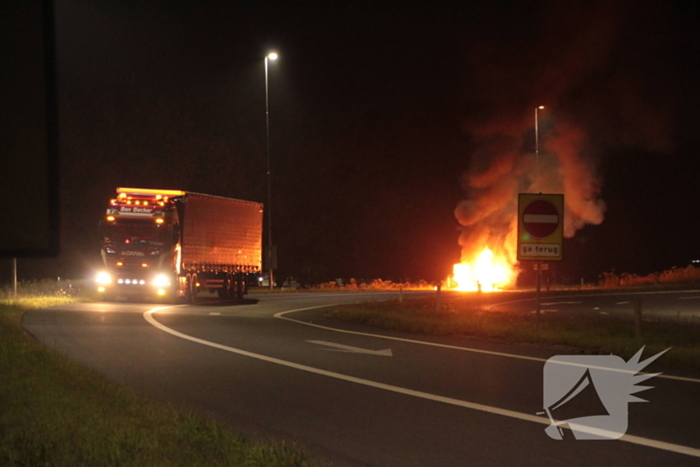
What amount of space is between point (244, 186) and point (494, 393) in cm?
4837

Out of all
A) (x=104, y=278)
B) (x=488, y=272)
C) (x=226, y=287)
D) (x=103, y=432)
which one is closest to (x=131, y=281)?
(x=104, y=278)

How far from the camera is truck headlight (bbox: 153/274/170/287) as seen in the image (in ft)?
97.0

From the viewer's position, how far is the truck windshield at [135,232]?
2961 cm

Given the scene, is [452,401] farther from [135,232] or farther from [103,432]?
[135,232]

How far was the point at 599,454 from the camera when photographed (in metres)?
7.12

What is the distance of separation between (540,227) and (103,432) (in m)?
13.0

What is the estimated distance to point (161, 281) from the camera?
97.1 ft

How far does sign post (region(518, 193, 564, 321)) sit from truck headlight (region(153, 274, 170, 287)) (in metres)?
15.4

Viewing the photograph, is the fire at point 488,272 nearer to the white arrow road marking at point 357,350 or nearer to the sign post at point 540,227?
the sign post at point 540,227

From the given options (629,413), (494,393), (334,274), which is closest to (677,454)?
(629,413)

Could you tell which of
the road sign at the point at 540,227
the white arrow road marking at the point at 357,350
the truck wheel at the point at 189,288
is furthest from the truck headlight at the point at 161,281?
the road sign at the point at 540,227

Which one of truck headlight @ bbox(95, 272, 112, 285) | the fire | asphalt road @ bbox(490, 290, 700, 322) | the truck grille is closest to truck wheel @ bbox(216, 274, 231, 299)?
the truck grille

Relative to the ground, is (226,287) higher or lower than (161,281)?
lower

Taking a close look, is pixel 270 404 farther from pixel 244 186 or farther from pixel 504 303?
pixel 244 186
